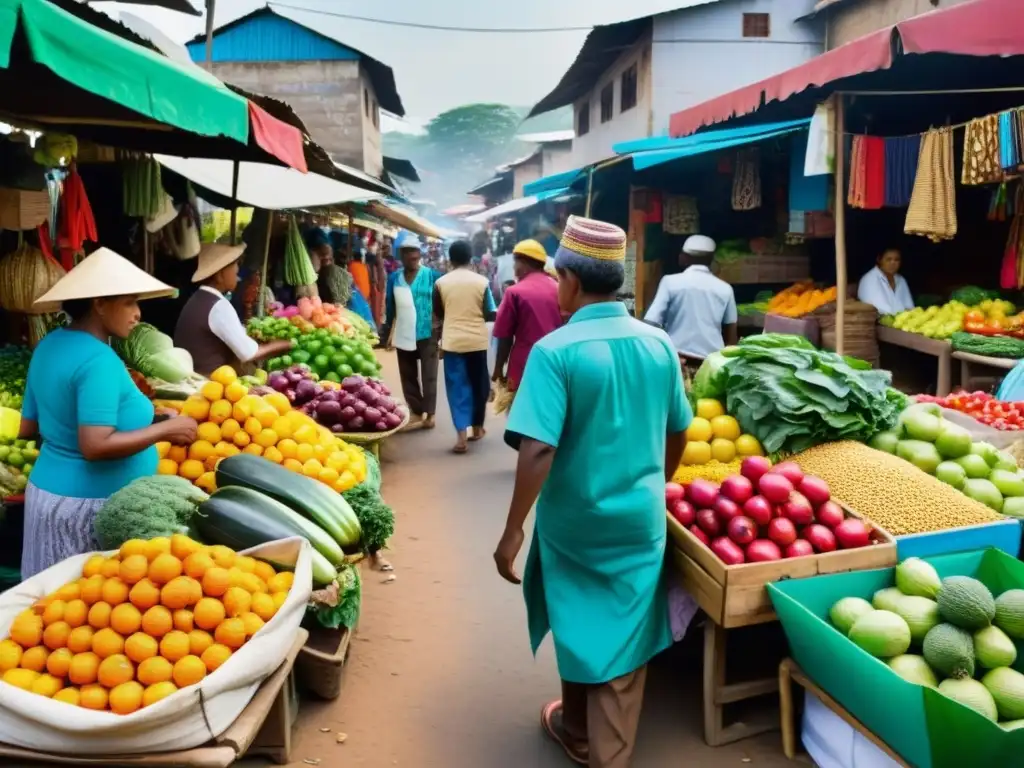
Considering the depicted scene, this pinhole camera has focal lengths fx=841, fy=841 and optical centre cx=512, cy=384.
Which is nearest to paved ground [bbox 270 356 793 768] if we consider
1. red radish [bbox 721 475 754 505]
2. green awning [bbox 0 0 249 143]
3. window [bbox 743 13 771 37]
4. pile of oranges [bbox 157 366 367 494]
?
pile of oranges [bbox 157 366 367 494]

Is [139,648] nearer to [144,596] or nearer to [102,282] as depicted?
[144,596]

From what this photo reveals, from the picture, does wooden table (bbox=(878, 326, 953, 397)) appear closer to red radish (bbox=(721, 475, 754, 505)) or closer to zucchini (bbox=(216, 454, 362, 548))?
red radish (bbox=(721, 475, 754, 505))

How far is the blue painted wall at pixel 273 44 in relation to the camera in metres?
23.4

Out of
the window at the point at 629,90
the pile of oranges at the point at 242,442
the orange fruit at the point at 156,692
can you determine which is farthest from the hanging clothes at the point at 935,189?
the window at the point at 629,90

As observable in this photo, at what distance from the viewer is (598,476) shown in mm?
Answer: 2832

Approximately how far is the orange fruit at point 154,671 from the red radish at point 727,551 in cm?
192

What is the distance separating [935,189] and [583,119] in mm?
20610

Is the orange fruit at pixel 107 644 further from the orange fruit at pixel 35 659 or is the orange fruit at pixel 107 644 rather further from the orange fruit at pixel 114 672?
the orange fruit at pixel 35 659

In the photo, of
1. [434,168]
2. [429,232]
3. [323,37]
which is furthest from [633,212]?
[434,168]

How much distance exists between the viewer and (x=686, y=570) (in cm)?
334

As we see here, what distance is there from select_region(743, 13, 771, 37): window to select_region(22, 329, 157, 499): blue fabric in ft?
64.6

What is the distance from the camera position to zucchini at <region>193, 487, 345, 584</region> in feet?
10.5

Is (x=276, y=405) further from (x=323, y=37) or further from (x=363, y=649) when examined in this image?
(x=323, y=37)

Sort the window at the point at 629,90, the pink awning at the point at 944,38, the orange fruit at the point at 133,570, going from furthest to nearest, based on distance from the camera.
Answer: the window at the point at 629,90 < the pink awning at the point at 944,38 < the orange fruit at the point at 133,570
